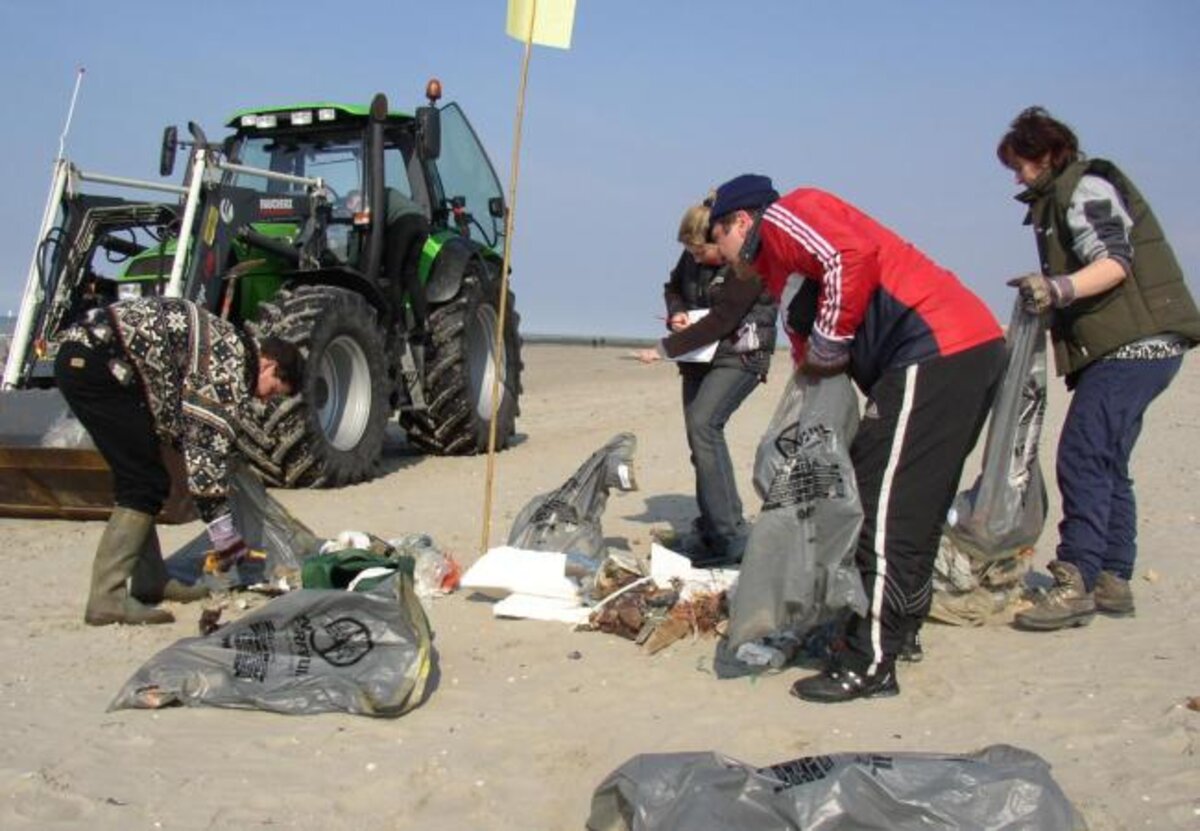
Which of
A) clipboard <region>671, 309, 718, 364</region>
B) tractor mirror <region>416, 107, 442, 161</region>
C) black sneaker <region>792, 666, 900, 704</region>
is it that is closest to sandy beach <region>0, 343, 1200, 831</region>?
black sneaker <region>792, 666, 900, 704</region>

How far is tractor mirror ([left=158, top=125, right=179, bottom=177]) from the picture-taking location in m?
8.28

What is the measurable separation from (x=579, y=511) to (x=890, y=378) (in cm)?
207

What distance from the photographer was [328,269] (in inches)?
335

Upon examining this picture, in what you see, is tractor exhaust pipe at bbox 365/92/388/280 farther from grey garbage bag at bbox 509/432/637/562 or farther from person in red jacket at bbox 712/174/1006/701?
person in red jacket at bbox 712/174/1006/701

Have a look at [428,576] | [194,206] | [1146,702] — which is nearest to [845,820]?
[1146,702]

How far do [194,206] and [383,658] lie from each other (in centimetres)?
479

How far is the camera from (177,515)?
673cm

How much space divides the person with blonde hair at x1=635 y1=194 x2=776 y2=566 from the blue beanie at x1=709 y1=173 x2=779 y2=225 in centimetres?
113

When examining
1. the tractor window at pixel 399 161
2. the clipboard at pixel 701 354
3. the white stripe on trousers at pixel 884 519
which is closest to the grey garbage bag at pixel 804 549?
the white stripe on trousers at pixel 884 519

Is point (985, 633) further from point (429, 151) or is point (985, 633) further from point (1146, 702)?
point (429, 151)

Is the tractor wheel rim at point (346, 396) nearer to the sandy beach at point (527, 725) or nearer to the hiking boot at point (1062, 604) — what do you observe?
the sandy beach at point (527, 725)

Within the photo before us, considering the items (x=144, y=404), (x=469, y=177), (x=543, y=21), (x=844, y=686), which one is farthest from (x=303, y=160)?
(x=844, y=686)

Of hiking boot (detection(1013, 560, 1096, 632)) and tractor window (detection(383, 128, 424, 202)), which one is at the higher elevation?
tractor window (detection(383, 128, 424, 202))

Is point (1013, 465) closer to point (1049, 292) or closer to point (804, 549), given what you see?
point (1049, 292)
